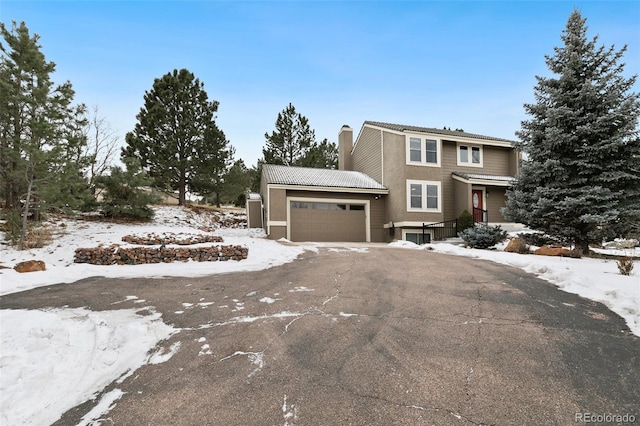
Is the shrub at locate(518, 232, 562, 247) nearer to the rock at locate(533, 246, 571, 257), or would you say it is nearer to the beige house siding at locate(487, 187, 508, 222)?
the rock at locate(533, 246, 571, 257)

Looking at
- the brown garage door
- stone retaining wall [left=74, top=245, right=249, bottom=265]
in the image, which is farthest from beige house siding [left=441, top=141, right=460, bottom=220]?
stone retaining wall [left=74, top=245, right=249, bottom=265]

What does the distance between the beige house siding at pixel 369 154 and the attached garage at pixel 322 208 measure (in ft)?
4.62

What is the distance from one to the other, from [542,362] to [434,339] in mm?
1119

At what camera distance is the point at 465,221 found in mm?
15625

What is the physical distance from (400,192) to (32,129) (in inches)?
615

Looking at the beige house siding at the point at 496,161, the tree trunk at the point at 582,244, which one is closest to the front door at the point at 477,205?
the beige house siding at the point at 496,161

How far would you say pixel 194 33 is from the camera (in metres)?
14.5

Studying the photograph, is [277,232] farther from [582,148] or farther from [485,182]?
[582,148]

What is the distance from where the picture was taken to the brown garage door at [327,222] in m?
17.1

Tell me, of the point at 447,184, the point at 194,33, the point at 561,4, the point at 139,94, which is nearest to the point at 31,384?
the point at 194,33

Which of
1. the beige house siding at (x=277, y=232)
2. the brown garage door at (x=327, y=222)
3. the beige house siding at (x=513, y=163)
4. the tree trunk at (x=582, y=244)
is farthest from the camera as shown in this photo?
the beige house siding at (x=513, y=163)

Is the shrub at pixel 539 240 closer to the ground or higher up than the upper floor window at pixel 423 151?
closer to the ground

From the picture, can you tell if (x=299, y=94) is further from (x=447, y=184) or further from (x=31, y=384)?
(x=31, y=384)

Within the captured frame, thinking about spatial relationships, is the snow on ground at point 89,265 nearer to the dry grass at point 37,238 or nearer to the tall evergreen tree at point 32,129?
the dry grass at point 37,238
